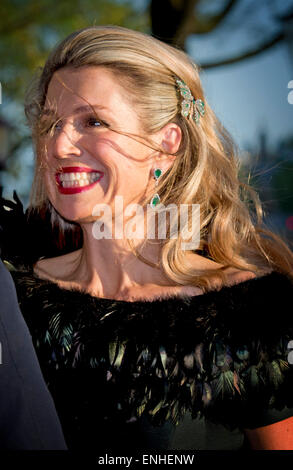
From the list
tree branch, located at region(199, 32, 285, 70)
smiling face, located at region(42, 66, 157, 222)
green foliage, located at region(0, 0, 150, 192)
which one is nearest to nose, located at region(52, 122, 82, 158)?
smiling face, located at region(42, 66, 157, 222)

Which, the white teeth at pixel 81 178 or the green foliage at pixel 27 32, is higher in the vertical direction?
the green foliage at pixel 27 32

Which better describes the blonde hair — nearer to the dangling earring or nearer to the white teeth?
the dangling earring

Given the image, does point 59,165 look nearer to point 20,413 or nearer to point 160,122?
point 160,122

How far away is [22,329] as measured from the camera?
121 centimetres

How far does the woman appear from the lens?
4.58 ft

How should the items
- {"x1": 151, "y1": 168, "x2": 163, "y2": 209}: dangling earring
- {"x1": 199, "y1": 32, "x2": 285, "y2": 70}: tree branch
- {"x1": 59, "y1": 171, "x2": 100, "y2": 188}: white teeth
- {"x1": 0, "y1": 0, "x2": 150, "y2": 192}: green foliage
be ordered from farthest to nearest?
{"x1": 0, "y1": 0, "x2": 150, "y2": 192}: green foliage
{"x1": 199, "y1": 32, "x2": 285, "y2": 70}: tree branch
{"x1": 151, "y1": 168, "x2": 163, "y2": 209}: dangling earring
{"x1": 59, "y1": 171, "x2": 100, "y2": 188}: white teeth

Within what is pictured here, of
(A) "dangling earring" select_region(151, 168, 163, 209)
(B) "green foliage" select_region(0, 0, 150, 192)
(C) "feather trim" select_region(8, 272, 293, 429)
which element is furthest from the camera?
(B) "green foliage" select_region(0, 0, 150, 192)

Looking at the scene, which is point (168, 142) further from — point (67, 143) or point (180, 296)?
point (180, 296)

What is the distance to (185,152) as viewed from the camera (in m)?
1.77

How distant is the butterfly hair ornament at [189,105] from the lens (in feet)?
5.63

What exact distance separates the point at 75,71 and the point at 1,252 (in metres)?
0.76

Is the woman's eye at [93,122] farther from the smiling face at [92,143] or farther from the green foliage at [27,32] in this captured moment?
the green foliage at [27,32]

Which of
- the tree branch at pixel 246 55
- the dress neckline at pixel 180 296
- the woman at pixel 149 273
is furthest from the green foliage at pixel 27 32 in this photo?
the dress neckline at pixel 180 296

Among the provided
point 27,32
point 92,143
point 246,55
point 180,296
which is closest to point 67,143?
point 92,143
